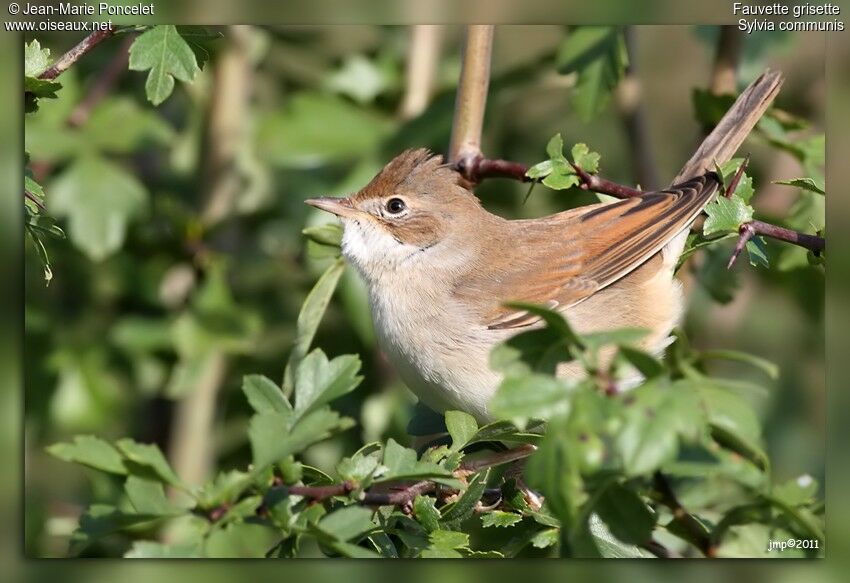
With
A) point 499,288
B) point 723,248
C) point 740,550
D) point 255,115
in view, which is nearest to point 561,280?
point 499,288

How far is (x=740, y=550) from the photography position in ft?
8.23

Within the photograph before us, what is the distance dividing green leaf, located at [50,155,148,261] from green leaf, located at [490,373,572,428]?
263 centimetres

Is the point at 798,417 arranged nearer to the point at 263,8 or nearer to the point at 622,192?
the point at 622,192

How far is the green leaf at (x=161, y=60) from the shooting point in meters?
2.56

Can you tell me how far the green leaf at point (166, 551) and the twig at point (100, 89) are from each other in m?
2.49

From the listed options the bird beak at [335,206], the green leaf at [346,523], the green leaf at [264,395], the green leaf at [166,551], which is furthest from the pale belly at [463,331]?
the green leaf at [166,551]

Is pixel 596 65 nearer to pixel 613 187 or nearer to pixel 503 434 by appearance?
pixel 613 187

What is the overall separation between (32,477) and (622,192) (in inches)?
117

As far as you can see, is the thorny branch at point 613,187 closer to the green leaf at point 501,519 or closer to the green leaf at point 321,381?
the green leaf at point 501,519

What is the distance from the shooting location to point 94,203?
3.99 meters

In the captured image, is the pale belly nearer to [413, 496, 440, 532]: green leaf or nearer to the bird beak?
the bird beak

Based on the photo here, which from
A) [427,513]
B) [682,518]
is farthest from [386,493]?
[682,518]

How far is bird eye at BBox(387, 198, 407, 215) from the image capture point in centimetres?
370

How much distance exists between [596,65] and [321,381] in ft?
6.02
